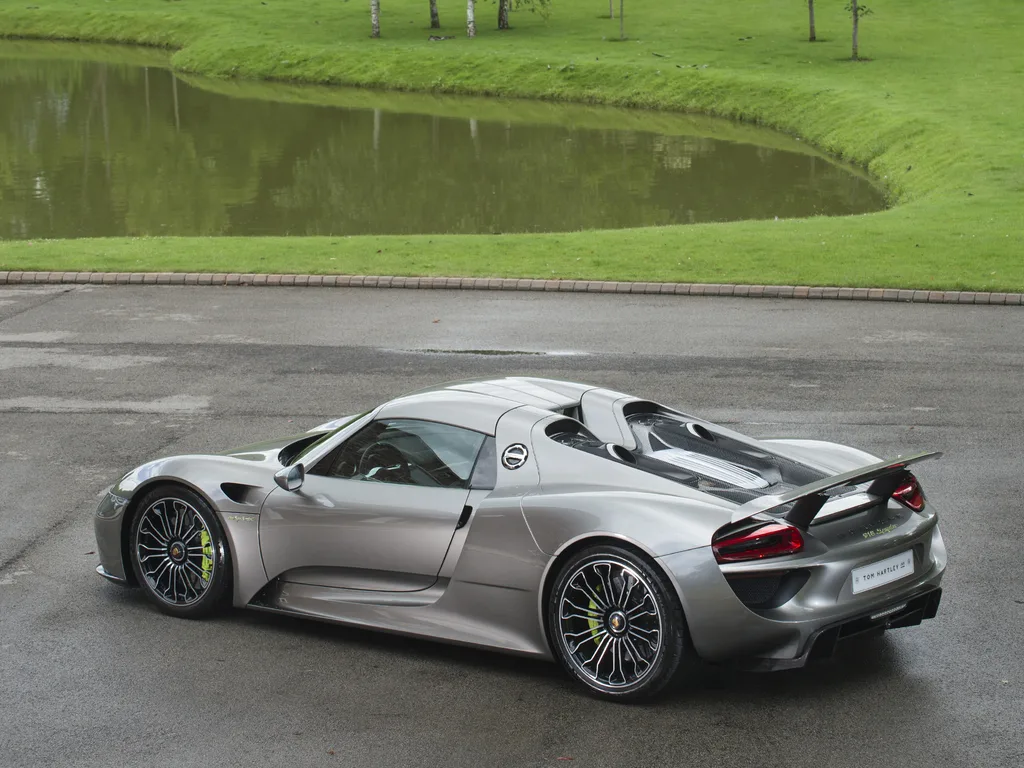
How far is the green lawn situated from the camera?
20062 millimetres

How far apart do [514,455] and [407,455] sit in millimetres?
678

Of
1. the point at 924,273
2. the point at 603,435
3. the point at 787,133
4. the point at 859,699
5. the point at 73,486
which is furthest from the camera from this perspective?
the point at 787,133

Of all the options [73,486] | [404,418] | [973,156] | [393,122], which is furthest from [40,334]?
[393,122]

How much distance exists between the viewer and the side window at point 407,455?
22.0 feet

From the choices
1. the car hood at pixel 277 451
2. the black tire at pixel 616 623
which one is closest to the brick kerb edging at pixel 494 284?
the car hood at pixel 277 451

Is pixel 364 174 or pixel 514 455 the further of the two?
pixel 364 174

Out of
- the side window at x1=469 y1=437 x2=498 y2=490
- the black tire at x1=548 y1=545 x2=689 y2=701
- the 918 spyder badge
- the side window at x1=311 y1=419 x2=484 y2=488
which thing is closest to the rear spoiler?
the black tire at x1=548 y1=545 x2=689 y2=701

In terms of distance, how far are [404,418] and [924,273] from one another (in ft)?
45.0

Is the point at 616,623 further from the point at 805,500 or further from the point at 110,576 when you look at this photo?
the point at 110,576

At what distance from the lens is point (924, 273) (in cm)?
1884

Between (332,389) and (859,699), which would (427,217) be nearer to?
(332,389)

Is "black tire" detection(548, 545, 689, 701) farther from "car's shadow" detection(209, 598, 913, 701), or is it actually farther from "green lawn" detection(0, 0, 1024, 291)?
"green lawn" detection(0, 0, 1024, 291)

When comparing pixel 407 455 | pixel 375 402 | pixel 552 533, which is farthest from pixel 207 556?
pixel 375 402

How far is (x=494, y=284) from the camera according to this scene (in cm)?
1853
